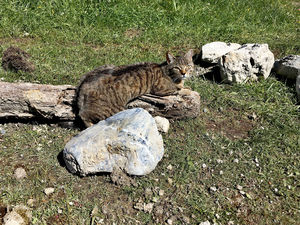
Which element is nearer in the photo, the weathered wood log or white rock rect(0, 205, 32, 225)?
white rock rect(0, 205, 32, 225)

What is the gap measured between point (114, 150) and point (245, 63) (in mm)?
3436

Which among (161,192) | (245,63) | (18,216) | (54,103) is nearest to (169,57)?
(245,63)

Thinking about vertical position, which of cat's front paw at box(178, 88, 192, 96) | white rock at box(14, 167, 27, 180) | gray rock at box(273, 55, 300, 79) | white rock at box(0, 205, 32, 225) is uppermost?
gray rock at box(273, 55, 300, 79)

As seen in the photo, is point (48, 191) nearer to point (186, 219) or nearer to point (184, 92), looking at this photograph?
point (186, 219)

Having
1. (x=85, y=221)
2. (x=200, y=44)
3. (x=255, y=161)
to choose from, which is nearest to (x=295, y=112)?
(x=255, y=161)

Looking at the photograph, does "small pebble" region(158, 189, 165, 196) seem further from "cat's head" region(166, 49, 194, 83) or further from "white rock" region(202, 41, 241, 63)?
"white rock" region(202, 41, 241, 63)

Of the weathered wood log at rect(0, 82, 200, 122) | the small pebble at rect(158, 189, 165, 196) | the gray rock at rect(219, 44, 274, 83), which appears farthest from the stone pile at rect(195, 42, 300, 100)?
the small pebble at rect(158, 189, 165, 196)

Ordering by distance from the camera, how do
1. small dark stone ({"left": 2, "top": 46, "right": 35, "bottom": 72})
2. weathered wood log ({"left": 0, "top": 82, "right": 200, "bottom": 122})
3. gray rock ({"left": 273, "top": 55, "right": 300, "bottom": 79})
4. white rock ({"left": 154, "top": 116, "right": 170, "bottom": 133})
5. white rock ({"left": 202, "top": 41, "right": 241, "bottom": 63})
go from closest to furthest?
weathered wood log ({"left": 0, "top": 82, "right": 200, "bottom": 122})
white rock ({"left": 154, "top": 116, "right": 170, "bottom": 133})
small dark stone ({"left": 2, "top": 46, "right": 35, "bottom": 72})
gray rock ({"left": 273, "top": 55, "right": 300, "bottom": 79})
white rock ({"left": 202, "top": 41, "right": 241, "bottom": 63})

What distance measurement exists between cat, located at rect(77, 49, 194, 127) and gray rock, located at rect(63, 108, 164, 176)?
547mm

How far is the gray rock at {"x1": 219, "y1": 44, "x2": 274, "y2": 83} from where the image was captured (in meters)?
6.00

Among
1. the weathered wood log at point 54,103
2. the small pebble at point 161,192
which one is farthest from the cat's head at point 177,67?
the small pebble at point 161,192

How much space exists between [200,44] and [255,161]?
3824 mm

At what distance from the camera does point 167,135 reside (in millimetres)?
4910

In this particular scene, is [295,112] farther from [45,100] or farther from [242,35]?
[45,100]
